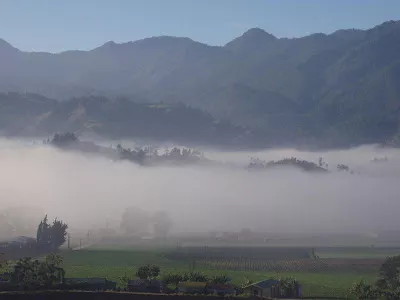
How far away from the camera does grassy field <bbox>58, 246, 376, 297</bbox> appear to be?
4329 inches

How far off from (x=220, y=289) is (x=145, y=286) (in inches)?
396

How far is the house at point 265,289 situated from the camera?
3628 inches

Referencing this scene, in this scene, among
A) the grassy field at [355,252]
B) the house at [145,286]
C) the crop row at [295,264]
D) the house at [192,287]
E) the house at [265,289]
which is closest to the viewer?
the house at [192,287]

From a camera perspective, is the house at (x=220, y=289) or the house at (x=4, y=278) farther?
the house at (x=4, y=278)

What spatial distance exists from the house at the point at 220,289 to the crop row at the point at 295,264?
133 ft

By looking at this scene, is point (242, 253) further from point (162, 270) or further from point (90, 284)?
point (90, 284)

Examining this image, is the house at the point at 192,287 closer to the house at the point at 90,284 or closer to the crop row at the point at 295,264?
the house at the point at 90,284

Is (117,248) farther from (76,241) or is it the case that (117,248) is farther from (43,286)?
(43,286)

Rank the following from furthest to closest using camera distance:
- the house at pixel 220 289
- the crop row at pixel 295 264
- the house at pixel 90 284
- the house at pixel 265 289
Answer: the crop row at pixel 295 264 < the house at pixel 265 289 < the house at pixel 90 284 < the house at pixel 220 289

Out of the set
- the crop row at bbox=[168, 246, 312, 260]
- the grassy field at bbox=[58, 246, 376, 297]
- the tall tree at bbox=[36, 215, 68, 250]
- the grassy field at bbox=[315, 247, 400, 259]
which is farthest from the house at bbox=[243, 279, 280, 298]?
the tall tree at bbox=[36, 215, 68, 250]

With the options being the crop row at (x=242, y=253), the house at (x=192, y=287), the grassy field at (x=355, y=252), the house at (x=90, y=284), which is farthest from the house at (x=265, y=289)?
the grassy field at (x=355, y=252)

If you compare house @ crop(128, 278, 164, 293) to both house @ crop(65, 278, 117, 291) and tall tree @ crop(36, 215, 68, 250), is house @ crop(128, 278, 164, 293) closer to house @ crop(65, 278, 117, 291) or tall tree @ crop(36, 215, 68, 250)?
house @ crop(65, 278, 117, 291)

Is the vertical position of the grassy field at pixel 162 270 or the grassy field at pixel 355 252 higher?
the grassy field at pixel 355 252

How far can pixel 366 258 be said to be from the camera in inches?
5773
